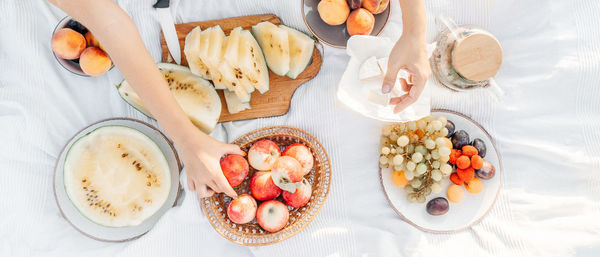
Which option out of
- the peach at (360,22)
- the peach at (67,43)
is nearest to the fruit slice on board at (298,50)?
the peach at (360,22)

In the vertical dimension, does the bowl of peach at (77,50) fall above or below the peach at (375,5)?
below

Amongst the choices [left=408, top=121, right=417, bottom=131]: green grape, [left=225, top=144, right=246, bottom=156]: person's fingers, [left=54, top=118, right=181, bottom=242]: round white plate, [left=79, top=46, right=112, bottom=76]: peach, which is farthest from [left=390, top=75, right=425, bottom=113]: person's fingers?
[left=79, top=46, right=112, bottom=76]: peach

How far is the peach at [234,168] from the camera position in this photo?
3.30 ft

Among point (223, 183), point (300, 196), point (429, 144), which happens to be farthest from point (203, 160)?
point (429, 144)

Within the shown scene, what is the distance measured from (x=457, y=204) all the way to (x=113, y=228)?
104 centimetres

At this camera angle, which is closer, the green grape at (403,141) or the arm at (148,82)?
the arm at (148,82)

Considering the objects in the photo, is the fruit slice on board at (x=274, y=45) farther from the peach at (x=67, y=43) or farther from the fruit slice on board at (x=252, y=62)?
the peach at (x=67, y=43)

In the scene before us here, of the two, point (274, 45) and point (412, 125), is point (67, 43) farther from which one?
point (412, 125)

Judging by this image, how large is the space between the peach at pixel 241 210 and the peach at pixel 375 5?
641 millimetres

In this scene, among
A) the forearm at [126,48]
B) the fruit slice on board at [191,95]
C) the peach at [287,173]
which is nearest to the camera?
the forearm at [126,48]

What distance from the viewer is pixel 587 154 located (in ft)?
3.65

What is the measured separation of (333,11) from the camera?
41.5 inches

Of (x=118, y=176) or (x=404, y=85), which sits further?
(x=118, y=176)

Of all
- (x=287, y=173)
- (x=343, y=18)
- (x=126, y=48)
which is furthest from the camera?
(x=343, y=18)
